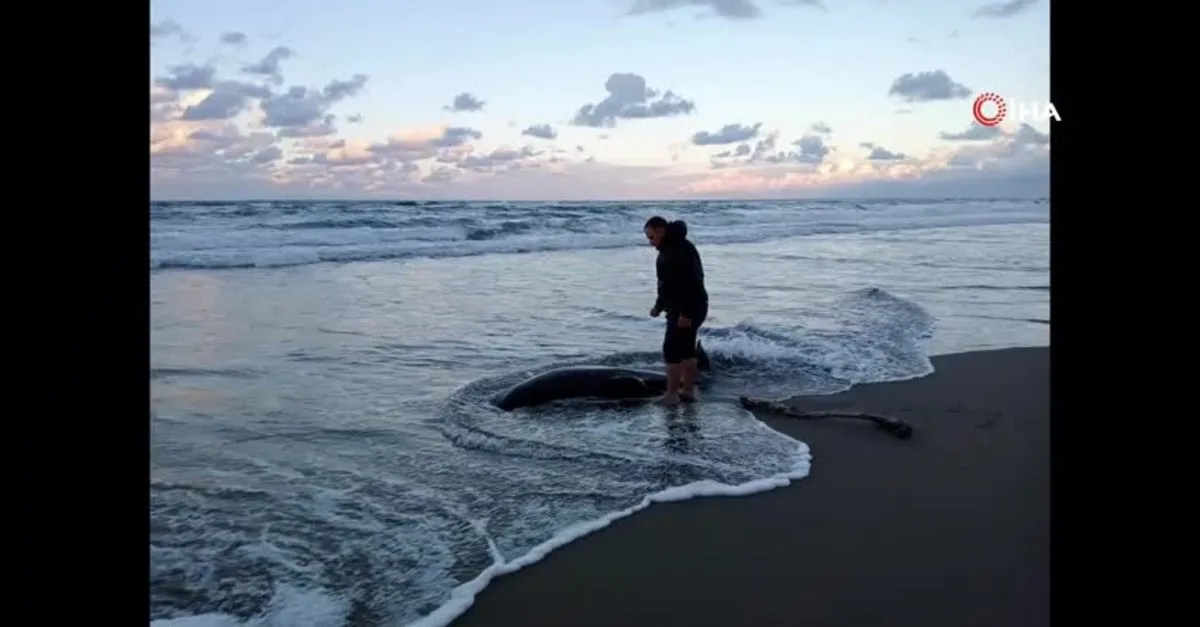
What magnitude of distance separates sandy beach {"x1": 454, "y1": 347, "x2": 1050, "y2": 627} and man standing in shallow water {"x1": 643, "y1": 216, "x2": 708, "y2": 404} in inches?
72.7

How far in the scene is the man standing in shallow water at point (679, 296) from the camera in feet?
26.4

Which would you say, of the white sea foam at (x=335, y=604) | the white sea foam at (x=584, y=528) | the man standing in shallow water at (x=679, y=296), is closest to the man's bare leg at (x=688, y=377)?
the man standing in shallow water at (x=679, y=296)

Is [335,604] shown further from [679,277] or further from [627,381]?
[679,277]

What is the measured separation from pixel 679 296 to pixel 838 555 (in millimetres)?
4153

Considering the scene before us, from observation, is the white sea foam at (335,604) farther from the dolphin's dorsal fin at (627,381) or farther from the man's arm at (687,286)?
the man's arm at (687,286)

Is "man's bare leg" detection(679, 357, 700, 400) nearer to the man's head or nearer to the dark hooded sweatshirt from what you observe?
the dark hooded sweatshirt

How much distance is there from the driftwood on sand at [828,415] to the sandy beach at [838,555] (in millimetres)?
245

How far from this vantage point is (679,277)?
323 inches

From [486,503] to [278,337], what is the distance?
6.63 meters

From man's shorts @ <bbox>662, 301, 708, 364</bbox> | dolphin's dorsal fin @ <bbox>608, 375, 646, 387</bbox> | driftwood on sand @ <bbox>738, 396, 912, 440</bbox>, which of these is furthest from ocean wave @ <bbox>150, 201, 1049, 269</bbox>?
driftwood on sand @ <bbox>738, 396, 912, 440</bbox>

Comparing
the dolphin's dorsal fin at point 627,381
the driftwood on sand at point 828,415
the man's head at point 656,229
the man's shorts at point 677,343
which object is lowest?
the driftwood on sand at point 828,415
